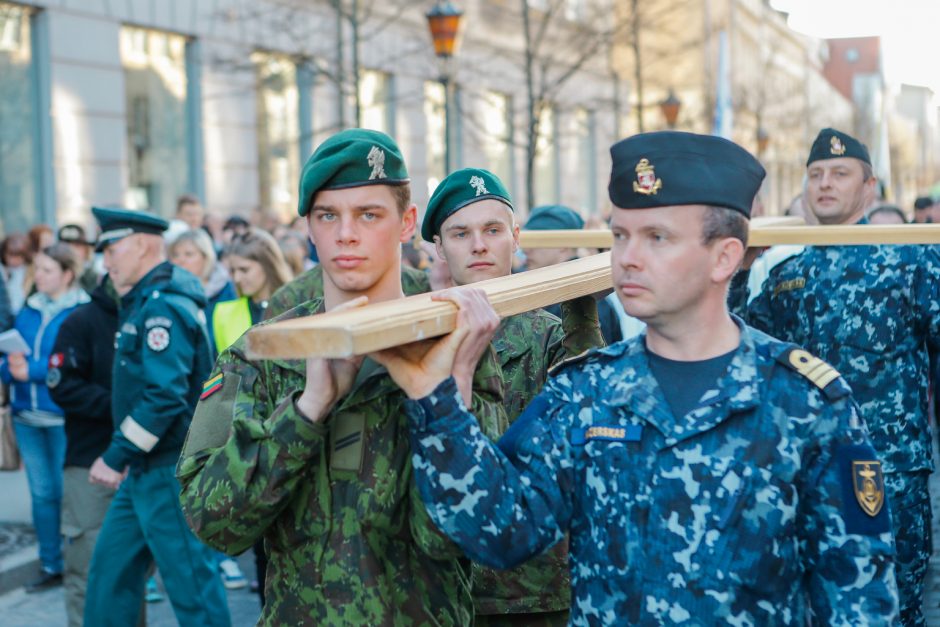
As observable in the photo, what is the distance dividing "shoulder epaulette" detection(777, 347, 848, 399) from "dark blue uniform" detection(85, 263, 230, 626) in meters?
3.56

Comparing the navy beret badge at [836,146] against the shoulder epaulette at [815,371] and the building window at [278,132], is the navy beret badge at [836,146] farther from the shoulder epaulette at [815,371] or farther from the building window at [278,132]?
the building window at [278,132]

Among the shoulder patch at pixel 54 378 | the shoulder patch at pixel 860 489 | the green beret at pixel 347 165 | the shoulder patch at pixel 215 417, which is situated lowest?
the shoulder patch at pixel 54 378

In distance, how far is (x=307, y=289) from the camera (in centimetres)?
564

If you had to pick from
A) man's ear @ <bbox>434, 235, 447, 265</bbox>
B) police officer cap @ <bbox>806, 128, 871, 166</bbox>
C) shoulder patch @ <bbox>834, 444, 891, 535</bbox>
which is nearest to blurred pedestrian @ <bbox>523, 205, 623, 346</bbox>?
man's ear @ <bbox>434, 235, 447, 265</bbox>

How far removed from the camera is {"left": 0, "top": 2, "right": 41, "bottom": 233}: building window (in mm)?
13141

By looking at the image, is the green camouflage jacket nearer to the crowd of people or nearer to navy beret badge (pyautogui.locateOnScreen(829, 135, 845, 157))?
the crowd of people

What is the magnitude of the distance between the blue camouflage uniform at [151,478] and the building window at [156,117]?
32.4ft

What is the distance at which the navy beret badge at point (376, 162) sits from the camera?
9.32 ft

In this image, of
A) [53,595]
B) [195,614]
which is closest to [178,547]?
[195,614]

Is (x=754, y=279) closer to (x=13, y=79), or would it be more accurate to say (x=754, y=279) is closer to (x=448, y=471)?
(x=448, y=471)

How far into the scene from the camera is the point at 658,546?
7.91 feet

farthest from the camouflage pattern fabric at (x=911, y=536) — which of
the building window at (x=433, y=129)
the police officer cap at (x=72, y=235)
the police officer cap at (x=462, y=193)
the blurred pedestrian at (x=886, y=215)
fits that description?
the building window at (x=433, y=129)

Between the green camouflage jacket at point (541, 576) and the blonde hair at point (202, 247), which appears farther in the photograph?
the blonde hair at point (202, 247)

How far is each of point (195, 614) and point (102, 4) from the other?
10514 mm
